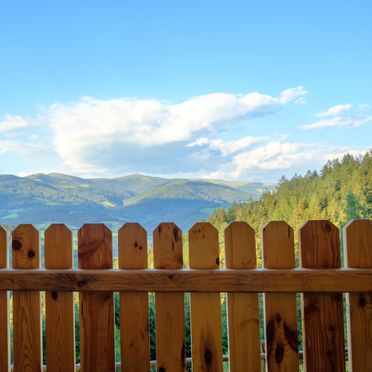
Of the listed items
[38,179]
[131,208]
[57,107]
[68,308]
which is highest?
[57,107]

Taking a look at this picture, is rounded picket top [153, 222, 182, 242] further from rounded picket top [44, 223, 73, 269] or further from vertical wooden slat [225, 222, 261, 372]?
rounded picket top [44, 223, 73, 269]

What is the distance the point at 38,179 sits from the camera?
24.0 ft

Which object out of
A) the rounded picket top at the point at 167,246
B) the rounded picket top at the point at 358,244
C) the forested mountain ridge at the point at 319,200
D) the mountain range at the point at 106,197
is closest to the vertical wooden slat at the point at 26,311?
the rounded picket top at the point at 167,246

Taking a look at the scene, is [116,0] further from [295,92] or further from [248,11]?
[295,92]

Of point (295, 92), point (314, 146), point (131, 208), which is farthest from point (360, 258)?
point (295, 92)

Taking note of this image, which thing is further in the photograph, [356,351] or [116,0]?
[116,0]

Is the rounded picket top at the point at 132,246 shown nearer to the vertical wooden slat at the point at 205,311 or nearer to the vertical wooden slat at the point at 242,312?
the vertical wooden slat at the point at 205,311

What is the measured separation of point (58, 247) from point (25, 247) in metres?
0.13

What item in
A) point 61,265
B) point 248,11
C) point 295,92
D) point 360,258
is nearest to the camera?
point 360,258

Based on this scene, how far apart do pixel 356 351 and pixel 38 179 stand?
7.06 meters

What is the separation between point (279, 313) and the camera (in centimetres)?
128

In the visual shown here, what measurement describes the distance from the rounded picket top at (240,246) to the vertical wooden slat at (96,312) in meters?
0.44

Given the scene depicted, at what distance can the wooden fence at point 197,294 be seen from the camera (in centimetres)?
126

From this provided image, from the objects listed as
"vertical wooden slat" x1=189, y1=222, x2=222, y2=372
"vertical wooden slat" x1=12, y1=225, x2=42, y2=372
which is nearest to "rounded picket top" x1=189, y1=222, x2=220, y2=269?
"vertical wooden slat" x1=189, y1=222, x2=222, y2=372
